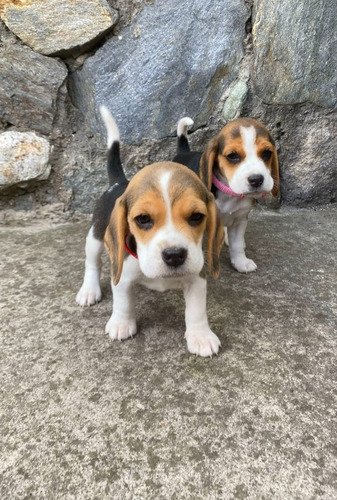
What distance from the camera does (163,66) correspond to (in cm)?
379

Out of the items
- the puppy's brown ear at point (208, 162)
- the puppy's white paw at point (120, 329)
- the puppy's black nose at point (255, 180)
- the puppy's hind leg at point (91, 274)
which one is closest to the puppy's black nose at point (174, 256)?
the puppy's white paw at point (120, 329)

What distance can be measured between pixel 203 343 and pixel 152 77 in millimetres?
2720

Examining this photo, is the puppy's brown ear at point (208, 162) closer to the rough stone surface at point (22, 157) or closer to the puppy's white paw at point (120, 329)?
the puppy's white paw at point (120, 329)

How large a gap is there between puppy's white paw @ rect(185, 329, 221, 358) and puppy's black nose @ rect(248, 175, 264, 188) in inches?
47.6

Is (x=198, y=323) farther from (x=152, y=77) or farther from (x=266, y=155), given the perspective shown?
(x=152, y=77)

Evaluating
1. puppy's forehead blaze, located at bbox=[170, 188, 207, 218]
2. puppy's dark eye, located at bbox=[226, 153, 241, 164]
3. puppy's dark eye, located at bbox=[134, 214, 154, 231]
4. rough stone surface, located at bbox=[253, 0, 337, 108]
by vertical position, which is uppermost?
rough stone surface, located at bbox=[253, 0, 337, 108]

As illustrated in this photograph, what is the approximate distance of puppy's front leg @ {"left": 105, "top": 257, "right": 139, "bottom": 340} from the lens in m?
2.30

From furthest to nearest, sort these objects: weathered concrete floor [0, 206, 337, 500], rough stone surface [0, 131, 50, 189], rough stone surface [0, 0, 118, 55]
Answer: rough stone surface [0, 131, 50, 189], rough stone surface [0, 0, 118, 55], weathered concrete floor [0, 206, 337, 500]

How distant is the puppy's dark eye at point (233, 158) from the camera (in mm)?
3118

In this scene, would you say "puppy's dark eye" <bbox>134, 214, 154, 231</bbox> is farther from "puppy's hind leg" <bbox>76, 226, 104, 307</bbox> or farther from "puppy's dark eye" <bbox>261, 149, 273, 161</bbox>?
"puppy's dark eye" <bbox>261, 149, 273, 161</bbox>

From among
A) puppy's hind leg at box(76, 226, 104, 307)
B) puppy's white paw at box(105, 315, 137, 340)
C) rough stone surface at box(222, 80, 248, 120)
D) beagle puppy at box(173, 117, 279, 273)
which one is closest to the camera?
puppy's white paw at box(105, 315, 137, 340)

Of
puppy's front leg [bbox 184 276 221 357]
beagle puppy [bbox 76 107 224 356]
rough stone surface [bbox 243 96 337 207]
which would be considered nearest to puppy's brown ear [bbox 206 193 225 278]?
beagle puppy [bbox 76 107 224 356]

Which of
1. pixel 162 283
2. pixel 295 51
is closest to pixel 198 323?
pixel 162 283

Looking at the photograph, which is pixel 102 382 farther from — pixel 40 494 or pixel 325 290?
pixel 325 290
